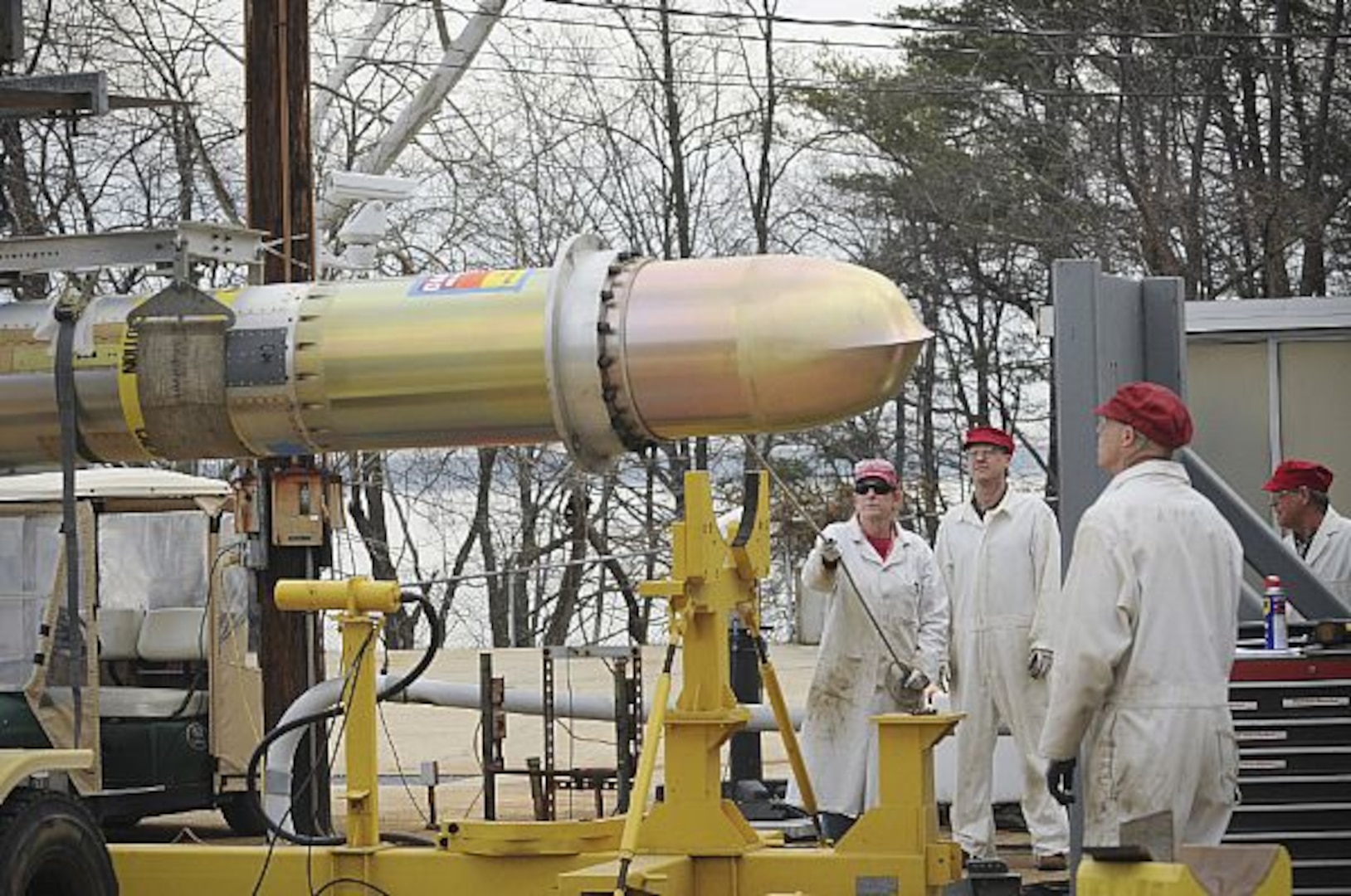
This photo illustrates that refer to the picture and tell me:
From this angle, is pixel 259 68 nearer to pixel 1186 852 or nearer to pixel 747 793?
pixel 747 793

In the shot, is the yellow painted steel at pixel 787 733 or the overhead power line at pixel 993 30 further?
the overhead power line at pixel 993 30

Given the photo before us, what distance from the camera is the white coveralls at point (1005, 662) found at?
12.2 metres

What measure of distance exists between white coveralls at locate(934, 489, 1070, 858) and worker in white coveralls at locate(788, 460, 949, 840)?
229 millimetres

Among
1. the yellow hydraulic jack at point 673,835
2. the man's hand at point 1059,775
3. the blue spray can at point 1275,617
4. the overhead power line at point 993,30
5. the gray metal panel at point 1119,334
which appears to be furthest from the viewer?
the overhead power line at point 993,30

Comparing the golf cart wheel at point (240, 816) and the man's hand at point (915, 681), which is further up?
the man's hand at point (915, 681)

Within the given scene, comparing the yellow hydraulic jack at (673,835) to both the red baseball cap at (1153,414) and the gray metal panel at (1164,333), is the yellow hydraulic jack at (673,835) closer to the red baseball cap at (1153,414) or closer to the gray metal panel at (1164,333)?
the gray metal panel at (1164,333)

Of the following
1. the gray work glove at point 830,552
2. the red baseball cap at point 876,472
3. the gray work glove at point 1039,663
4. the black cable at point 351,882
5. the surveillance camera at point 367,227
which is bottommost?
the black cable at point 351,882

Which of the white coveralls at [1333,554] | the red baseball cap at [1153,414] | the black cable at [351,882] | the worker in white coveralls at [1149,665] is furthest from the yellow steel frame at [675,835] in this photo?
the white coveralls at [1333,554]

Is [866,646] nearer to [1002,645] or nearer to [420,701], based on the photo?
[1002,645]

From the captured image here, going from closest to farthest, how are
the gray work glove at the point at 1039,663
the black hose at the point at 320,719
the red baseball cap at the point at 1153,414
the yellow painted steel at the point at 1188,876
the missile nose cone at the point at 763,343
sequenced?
the yellow painted steel at the point at 1188,876, the missile nose cone at the point at 763,343, the red baseball cap at the point at 1153,414, the black hose at the point at 320,719, the gray work glove at the point at 1039,663

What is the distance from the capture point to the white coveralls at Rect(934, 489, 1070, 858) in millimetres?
12227

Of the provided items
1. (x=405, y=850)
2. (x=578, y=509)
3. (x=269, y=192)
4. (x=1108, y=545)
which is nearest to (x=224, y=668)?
(x=269, y=192)

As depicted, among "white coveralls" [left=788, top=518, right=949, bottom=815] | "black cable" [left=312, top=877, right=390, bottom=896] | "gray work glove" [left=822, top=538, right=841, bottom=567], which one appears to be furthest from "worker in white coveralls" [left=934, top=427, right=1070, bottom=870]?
"black cable" [left=312, top=877, right=390, bottom=896]

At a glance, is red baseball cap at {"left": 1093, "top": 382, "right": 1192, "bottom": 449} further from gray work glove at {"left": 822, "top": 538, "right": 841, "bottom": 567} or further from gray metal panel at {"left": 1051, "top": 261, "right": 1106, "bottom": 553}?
gray work glove at {"left": 822, "top": 538, "right": 841, "bottom": 567}
